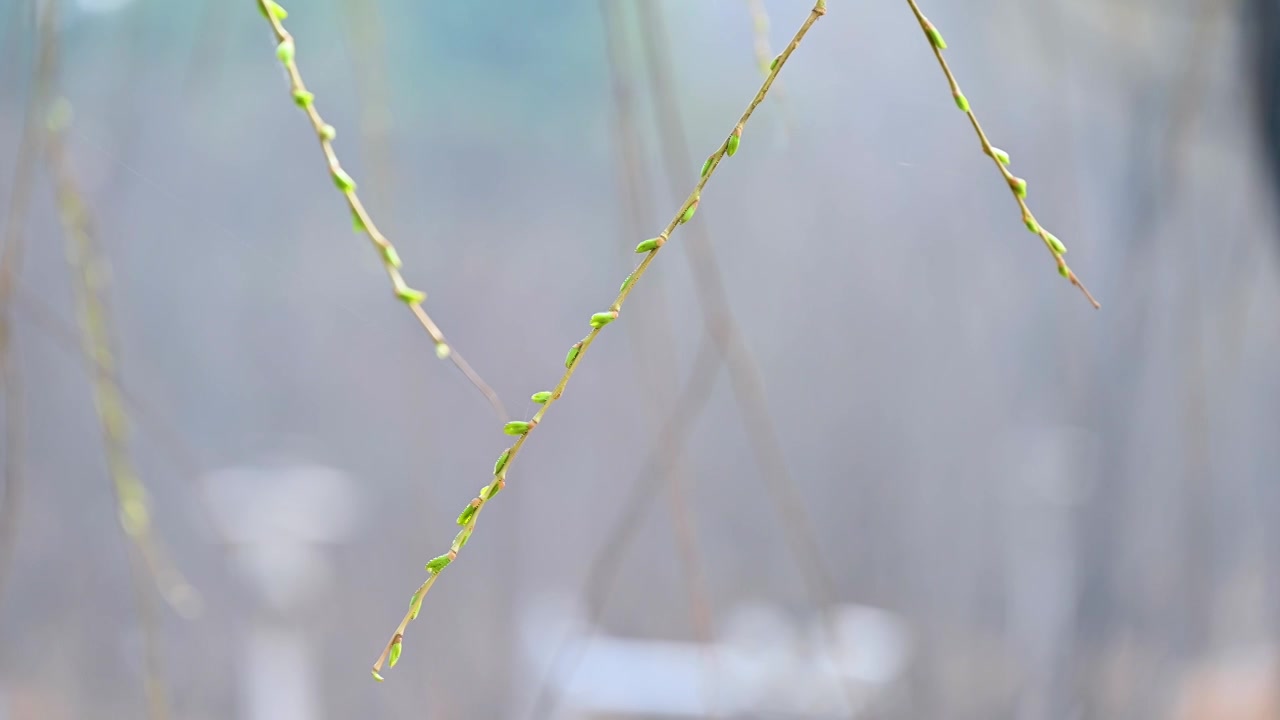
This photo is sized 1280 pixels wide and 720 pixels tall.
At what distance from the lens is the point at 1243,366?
70 cm

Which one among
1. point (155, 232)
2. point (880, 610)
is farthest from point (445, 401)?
point (880, 610)

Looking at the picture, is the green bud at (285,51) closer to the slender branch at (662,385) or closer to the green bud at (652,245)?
the green bud at (652,245)

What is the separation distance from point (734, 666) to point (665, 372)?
220 mm

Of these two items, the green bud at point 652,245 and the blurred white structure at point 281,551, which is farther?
the blurred white structure at point 281,551

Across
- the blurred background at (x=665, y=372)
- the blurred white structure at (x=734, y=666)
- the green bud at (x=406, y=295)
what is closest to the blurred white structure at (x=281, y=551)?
the blurred background at (x=665, y=372)

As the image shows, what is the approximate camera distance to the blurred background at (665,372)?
62 cm

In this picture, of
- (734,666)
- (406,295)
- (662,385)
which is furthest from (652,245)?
(734,666)

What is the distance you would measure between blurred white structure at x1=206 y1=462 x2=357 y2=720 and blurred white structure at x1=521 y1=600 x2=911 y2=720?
0.48 feet

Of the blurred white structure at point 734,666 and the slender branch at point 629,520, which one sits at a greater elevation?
the slender branch at point 629,520

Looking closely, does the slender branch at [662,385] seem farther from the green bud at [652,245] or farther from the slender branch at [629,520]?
the green bud at [652,245]

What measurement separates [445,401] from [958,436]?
353 millimetres

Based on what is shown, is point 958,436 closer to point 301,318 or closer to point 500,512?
point 500,512

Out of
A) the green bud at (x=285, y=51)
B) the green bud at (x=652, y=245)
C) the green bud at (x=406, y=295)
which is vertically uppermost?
the green bud at (x=285, y=51)

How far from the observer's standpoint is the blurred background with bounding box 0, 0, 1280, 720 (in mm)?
623
